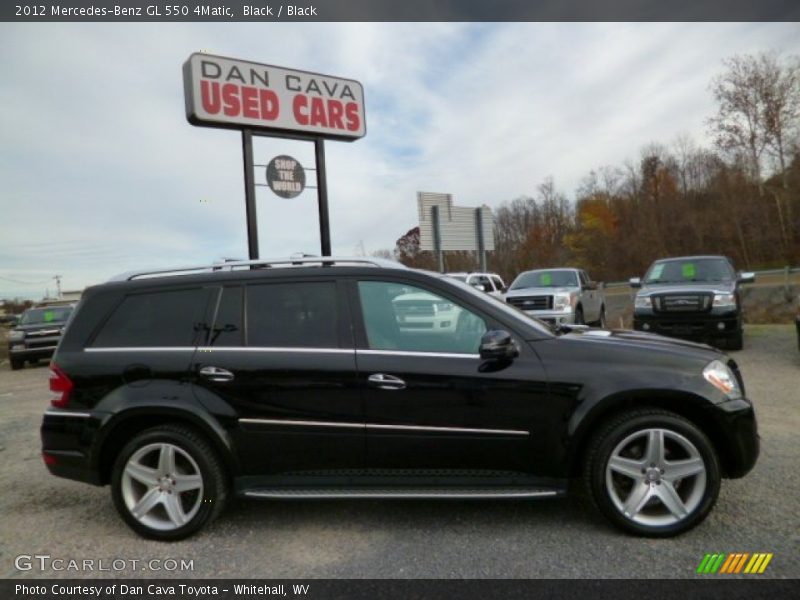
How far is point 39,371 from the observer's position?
47.6ft

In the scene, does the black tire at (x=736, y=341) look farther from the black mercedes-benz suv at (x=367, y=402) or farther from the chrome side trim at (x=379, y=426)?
the chrome side trim at (x=379, y=426)

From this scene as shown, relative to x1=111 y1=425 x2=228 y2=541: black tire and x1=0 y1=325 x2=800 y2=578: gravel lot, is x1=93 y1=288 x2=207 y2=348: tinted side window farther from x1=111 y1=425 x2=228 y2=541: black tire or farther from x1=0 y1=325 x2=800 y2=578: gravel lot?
x1=0 y1=325 x2=800 y2=578: gravel lot

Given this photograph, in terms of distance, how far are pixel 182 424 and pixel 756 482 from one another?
13.2 feet

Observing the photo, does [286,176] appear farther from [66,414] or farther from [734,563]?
[734,563]

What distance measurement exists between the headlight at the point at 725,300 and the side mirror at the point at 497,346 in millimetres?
7615

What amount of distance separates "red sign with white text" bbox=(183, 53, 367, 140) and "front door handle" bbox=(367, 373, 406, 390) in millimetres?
8458

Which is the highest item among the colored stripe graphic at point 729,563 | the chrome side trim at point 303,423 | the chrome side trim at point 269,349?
the chrome side trim at point 269,349

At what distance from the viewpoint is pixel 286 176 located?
11.4 meters

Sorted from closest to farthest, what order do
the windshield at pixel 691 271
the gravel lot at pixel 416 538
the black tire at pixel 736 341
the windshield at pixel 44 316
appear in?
the gravel lot at pixel 416 538 < the black tire at pixel 736 341 < the windshield at pixel 691 271 < the windshield at pixel 44 316

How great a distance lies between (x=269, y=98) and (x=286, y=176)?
1.60 metres

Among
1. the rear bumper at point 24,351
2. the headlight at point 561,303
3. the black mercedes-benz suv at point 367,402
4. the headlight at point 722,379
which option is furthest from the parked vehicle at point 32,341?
the headlight at point 722,379

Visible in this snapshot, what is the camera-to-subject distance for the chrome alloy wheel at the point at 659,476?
10.2 feet

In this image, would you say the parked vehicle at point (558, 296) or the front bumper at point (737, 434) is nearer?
the front bumper at point (737, 434)

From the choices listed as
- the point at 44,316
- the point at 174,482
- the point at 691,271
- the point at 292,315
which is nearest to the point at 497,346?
the point at 292,315
